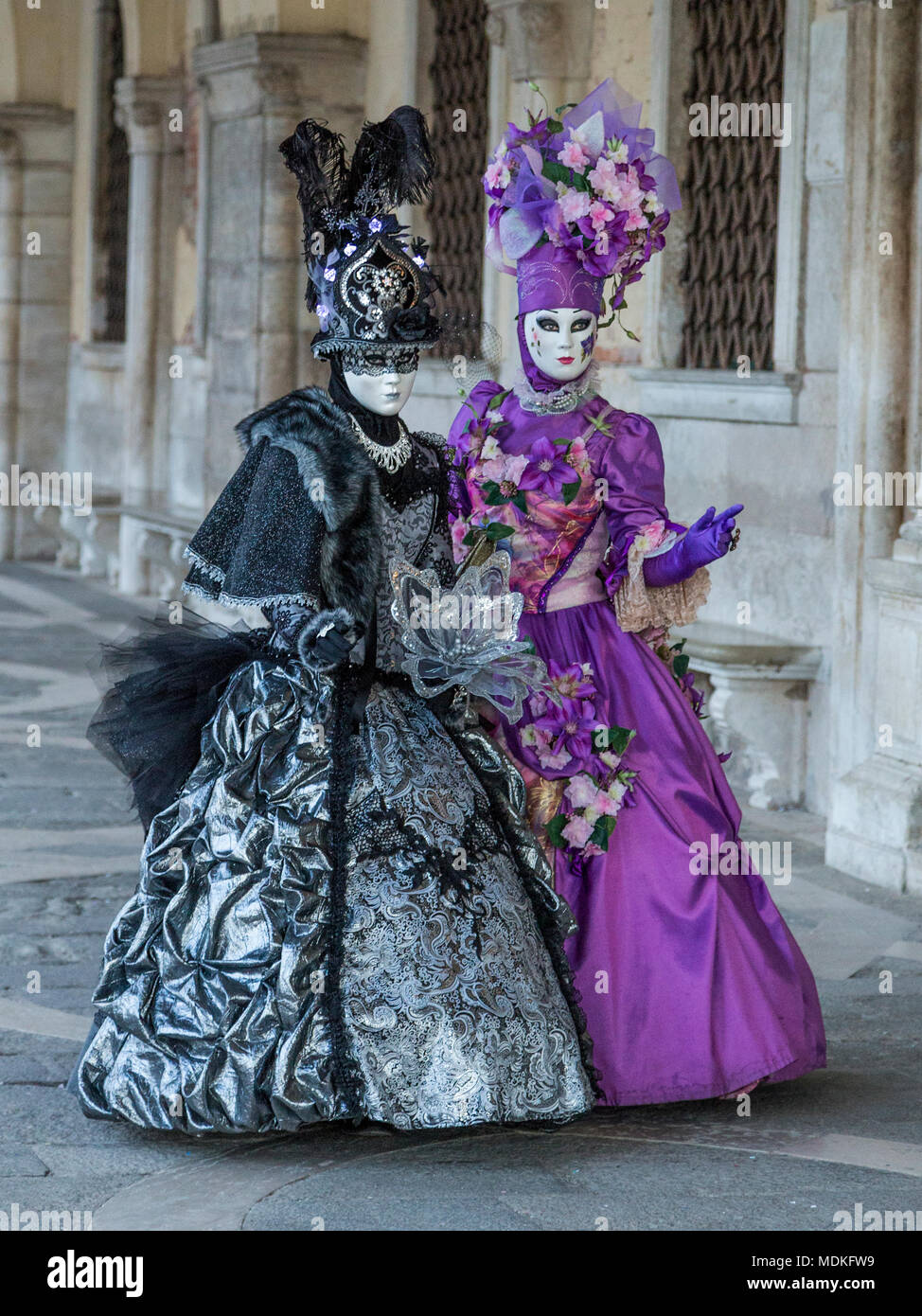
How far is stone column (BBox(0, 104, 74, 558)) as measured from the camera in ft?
45.8

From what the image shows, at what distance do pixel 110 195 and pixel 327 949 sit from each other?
35.5 ft

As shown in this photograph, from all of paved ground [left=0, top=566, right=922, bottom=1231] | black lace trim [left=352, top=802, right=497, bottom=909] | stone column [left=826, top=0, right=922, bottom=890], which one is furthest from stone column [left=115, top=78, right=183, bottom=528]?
black lace trim [left=352, top=802, right=497, bottom=909]

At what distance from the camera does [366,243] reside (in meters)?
3.49

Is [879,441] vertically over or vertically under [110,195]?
under

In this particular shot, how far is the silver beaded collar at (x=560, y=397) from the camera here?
3.95 meters

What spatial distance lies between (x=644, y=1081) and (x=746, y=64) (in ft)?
14.3

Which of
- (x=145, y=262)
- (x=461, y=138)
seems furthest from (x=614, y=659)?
(x=145, y=262)

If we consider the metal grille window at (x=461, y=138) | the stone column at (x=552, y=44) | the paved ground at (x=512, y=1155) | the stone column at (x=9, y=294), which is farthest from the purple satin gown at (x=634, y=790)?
the stone column at (x=9, y=294)

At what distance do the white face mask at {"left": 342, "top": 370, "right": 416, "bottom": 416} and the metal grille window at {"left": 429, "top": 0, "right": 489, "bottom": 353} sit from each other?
17.3 ft

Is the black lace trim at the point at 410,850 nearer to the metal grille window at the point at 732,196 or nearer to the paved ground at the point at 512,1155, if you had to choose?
the paved ground at the point at 512,1155

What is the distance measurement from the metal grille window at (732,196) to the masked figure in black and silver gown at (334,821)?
11.6ft

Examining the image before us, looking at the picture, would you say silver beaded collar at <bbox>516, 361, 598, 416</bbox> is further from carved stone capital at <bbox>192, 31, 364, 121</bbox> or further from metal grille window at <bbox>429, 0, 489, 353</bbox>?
carved stone capital at <bbox>192, 31, 364, 121</bbox>

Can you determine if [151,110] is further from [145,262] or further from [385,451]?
[385,451]

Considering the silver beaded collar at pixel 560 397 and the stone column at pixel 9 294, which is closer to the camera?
the silver beaded collar at pixel 560 397
